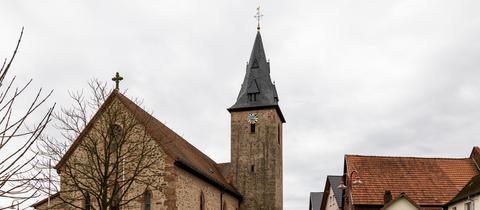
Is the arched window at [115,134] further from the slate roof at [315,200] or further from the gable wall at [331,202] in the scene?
the slate roof at [315,200]

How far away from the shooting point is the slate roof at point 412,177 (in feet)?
114

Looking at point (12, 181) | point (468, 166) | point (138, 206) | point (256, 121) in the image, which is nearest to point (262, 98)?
point (256, 121)

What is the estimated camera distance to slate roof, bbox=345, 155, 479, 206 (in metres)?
34.6

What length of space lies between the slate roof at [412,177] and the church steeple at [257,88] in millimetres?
11846

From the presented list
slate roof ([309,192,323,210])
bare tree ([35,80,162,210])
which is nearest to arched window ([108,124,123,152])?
bare tree ([35,80,162,210])

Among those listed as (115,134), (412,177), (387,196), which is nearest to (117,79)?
(115,134)

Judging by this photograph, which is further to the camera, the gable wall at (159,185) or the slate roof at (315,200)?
the slate roof at (315,200)

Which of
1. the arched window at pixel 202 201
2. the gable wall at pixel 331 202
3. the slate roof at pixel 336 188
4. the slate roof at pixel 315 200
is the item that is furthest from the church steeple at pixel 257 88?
the arched window at pixel 202 201

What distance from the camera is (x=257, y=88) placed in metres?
48.2

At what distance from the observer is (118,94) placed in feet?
95.7

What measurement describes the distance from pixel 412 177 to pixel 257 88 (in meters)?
16.1

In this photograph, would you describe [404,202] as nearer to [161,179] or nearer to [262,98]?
[161,179]

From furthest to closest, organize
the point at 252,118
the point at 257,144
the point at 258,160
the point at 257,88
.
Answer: the point at 257,88 < the point at 252,118 < the point at 257,144 < the point at 258,160

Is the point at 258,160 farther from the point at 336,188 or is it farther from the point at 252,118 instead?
the point at 336,188
